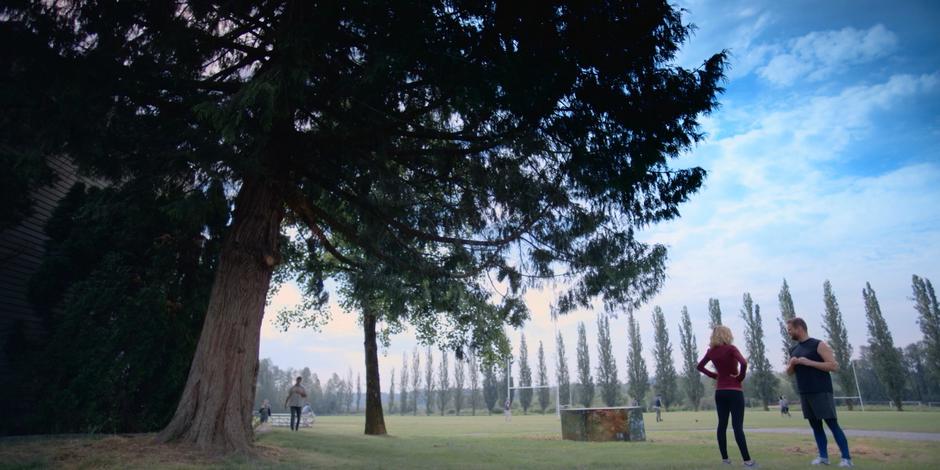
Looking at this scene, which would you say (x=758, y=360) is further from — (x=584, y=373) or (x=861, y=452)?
(x=861, y=452)

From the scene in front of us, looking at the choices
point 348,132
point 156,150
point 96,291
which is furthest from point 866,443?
point 96,291

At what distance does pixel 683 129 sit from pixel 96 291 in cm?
1024

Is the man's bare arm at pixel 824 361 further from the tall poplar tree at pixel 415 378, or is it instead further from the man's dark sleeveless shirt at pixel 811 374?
the tall poplar tree at pixel 415 378

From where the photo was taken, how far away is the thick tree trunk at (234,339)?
21.9 ft

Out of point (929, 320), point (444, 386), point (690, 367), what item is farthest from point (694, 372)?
point (444, 386)

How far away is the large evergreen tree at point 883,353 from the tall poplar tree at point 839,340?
6.23 feet

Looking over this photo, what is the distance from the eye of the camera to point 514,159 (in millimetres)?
7250

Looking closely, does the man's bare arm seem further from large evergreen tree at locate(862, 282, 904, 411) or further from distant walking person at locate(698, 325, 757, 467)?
large evergreen tree at locate(862, 282, 904, 411)

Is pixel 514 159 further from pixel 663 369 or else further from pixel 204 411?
pixel 663 369

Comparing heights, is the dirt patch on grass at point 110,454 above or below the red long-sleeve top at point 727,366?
below

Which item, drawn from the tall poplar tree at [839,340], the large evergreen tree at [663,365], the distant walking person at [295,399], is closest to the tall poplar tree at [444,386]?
the large evergreen tree at [663,365]

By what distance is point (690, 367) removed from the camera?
5456 cm

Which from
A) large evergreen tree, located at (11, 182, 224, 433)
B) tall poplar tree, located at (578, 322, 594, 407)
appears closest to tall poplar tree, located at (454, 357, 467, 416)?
tall poplar tree, located at (578, 322, 594, 407)

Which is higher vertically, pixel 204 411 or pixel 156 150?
pixel 156 150
